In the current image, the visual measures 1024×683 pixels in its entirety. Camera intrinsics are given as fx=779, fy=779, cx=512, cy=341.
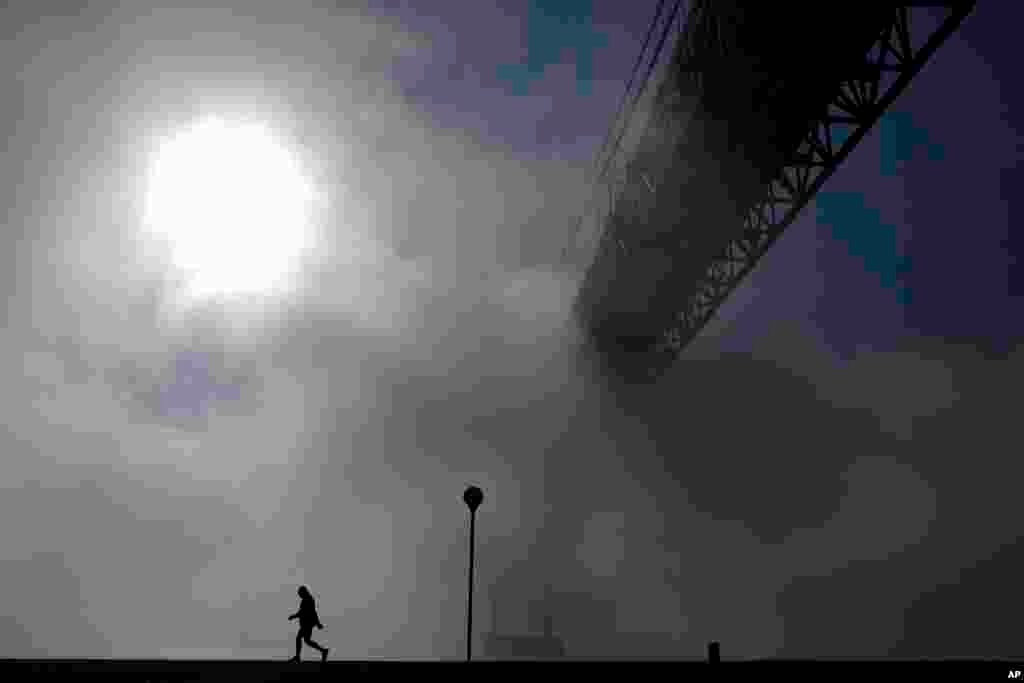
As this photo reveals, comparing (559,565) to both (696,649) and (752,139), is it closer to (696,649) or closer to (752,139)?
(696,649)

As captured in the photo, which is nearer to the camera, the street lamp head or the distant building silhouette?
the street lamp head

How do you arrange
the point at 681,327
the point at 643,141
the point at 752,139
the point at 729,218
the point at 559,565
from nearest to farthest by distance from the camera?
the point at 752,139 → the point at 643,141 → the point at 729,218 → the point at 681,327 → the point at 559,565

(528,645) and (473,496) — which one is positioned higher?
(473,496)

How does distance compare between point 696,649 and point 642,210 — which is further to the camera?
point 696,649

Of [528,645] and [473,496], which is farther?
[528,645]

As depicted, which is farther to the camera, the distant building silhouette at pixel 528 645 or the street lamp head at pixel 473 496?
the distant building silhouette at pixel 528 645

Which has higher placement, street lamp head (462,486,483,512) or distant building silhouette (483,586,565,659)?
street lamp head (462,486,483,512)

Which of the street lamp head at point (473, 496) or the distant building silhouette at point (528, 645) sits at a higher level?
the street lamp head at point (473, 496)
